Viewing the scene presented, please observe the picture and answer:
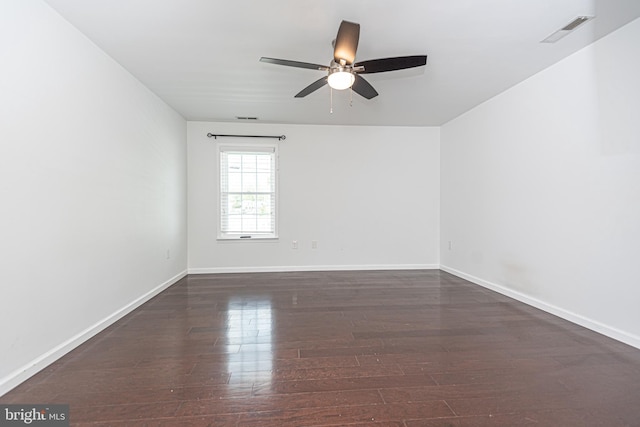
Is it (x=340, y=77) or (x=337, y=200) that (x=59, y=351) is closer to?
(x=340, y=77)

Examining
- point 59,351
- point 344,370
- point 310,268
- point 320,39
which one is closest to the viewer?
point 344,370

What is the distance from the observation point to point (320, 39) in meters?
2.40

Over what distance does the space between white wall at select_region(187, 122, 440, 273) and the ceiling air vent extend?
8.81 feet

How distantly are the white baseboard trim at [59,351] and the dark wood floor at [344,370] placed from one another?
5cm

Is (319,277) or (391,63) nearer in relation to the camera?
(391,63)

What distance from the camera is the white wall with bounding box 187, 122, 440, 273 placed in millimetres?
4781

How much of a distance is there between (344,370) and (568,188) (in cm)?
267

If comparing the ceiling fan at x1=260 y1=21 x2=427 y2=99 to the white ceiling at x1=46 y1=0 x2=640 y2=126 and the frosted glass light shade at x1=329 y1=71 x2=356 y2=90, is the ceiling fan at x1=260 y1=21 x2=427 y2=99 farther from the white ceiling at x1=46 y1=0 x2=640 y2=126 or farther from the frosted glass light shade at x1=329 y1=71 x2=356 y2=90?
the white ceiling at x1=46 y1=0 x2=640 y2=126

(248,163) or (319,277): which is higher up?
(248,163)

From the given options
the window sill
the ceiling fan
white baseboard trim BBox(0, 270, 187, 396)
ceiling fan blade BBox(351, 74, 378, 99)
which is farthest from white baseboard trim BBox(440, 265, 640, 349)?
white baseboard trim BBox(0, 270, 187, 396)

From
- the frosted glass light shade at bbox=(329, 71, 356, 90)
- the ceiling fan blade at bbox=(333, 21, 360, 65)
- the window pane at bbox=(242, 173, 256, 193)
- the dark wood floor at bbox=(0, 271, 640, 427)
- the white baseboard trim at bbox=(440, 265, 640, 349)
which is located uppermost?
the ceiling fan blade at bbox=(333, 21, 360, 65)

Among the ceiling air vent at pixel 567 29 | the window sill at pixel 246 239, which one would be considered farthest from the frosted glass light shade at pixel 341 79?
the window sill at pixel 246 239

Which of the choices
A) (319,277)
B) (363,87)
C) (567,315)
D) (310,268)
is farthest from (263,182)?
(567,315)

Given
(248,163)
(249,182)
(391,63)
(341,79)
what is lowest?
(249,182)
